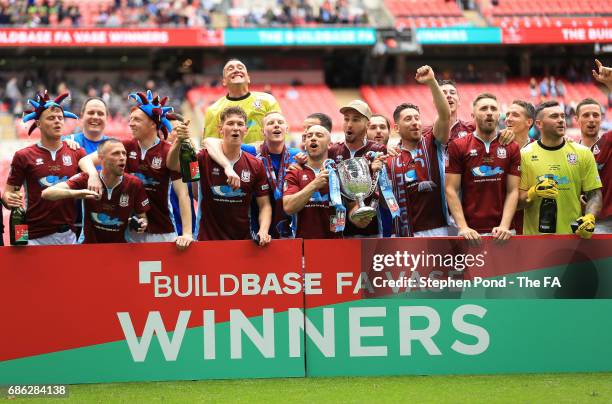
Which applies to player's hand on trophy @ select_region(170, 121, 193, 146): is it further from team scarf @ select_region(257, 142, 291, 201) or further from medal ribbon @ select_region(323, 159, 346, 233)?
medal ribbon @ select_region(323, 159, 346, 233)

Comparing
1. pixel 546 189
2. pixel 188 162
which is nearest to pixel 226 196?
pixel 188 162

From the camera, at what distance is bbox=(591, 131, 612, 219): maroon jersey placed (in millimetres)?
8211

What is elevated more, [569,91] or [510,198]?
[569,91]

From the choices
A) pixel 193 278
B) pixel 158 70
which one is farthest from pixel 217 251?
pixel 158 70

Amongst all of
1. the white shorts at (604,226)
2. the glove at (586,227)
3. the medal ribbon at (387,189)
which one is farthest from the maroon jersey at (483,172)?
the white shorts at (604,226)

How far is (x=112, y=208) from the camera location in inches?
295

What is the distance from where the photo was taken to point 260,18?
3384cm

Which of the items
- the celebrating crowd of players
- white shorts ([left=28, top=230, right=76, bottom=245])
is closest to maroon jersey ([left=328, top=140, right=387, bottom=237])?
the celebrating crowd of players

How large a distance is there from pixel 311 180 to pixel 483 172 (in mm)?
1411

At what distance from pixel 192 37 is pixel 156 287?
87.1 ft

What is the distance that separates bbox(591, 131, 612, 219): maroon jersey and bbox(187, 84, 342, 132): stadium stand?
21306mm

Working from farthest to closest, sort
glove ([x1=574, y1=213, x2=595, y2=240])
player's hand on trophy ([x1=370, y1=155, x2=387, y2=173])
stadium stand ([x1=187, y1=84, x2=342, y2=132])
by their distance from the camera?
stadium stand ([x1=187, y1=84, x2=342, y2=132])
player's hand on trophy ([x1=370, y1=155, x2=387, y2=173])
glove ([x1=574, y1=213, x2=595, y2=240])

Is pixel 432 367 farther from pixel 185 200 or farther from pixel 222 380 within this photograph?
pixel 185 200

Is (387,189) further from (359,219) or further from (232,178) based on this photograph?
(232,178)
